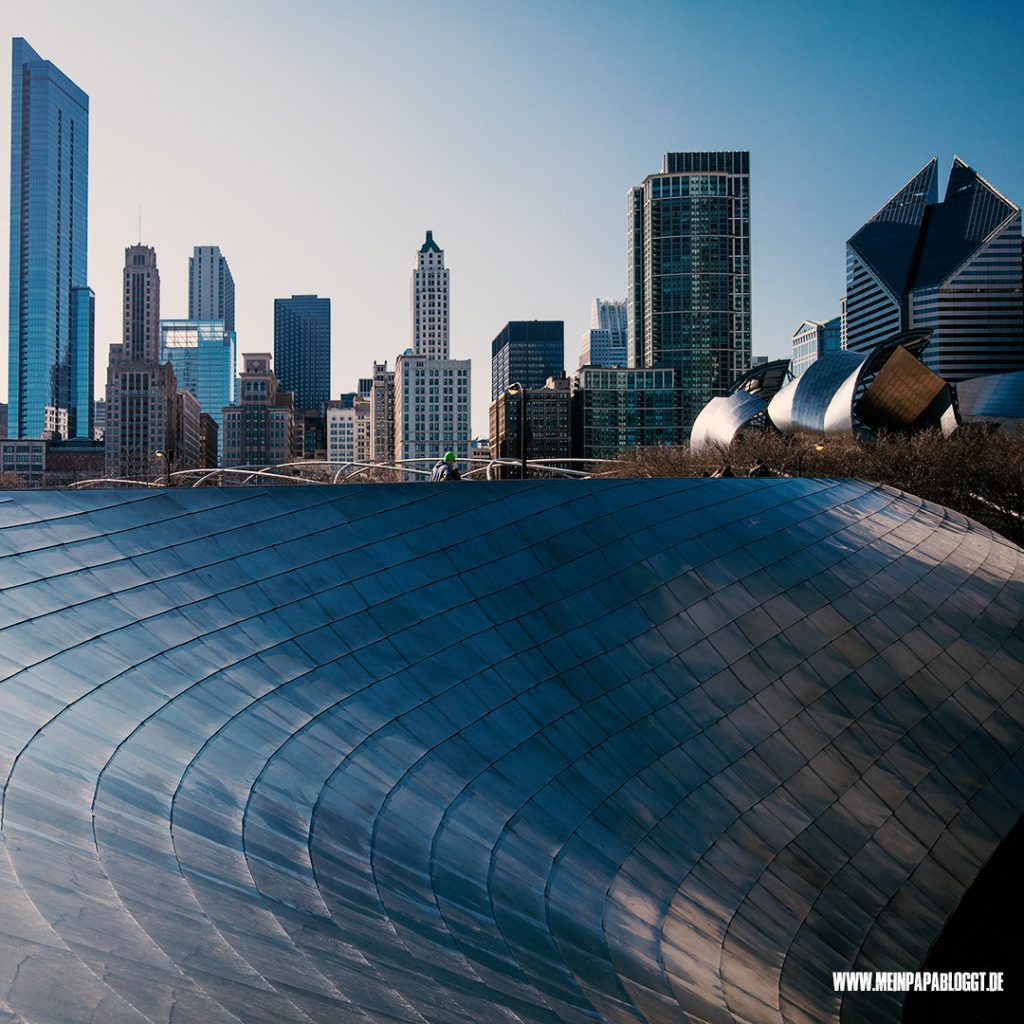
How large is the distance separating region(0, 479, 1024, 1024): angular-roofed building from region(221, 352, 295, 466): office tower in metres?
165

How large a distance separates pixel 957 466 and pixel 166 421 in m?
119

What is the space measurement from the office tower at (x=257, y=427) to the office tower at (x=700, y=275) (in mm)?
72660

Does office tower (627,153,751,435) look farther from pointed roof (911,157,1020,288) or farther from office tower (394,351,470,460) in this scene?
office tower (394,351,470,460)

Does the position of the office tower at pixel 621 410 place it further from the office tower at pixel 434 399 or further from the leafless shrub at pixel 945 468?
the leafless shrub at pixel 945 468

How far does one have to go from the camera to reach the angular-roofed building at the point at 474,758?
398 cm

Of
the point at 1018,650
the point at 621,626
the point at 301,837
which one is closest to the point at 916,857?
the point at 621,626

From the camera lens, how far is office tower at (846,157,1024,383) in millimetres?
139125

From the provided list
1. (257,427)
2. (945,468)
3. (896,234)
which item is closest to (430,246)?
(257,427)

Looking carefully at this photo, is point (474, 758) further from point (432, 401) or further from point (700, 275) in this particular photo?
point (700, 275)

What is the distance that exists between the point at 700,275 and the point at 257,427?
9280 centimetres

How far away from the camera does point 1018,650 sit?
11656 millimetres

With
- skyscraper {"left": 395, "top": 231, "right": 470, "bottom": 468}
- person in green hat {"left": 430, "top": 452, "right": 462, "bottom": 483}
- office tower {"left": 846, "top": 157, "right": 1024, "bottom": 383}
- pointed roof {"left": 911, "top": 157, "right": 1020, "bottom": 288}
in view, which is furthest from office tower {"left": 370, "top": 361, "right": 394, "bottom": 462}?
person in green hat {"left": 430, "top": 452, "right": 462, "bottom": 483}

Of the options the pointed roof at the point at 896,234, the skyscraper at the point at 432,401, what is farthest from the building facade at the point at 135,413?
the pointed roof at the point at 896,234

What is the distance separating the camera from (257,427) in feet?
561
